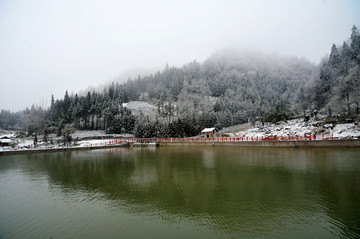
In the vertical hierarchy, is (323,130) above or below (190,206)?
above

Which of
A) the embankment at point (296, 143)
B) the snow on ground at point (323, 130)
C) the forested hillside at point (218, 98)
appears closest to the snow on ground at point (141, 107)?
the forested hillside at point (218, 98)

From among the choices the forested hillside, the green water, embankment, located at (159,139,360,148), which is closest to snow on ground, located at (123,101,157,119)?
the forested hillside

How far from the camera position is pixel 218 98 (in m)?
114

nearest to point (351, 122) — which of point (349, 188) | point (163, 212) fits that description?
point (349, 188)

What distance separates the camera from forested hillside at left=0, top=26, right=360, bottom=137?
48.8 m

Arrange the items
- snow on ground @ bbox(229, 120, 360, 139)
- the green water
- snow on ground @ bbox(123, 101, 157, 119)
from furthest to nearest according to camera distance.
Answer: snow on ground @ bbox(123, 101, 157, 119)
snow on ground @ bbox(229, 120, 360, 139)
the green water

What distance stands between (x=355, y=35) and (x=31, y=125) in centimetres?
11321

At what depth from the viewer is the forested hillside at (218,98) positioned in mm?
48844

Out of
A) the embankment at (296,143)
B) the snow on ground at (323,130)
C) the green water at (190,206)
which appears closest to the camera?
the green water at (190,206)

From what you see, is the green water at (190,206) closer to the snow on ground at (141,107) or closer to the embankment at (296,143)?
the embankment at (296,143)

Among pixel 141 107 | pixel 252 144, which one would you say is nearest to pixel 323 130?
pixel 252 144

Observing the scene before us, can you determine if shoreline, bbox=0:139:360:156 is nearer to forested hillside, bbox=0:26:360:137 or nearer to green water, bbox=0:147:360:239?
forested hillside, bbox=0:26:360:137

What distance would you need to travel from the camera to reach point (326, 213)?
7.98 meters

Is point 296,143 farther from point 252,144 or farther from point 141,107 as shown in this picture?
point 141,107
